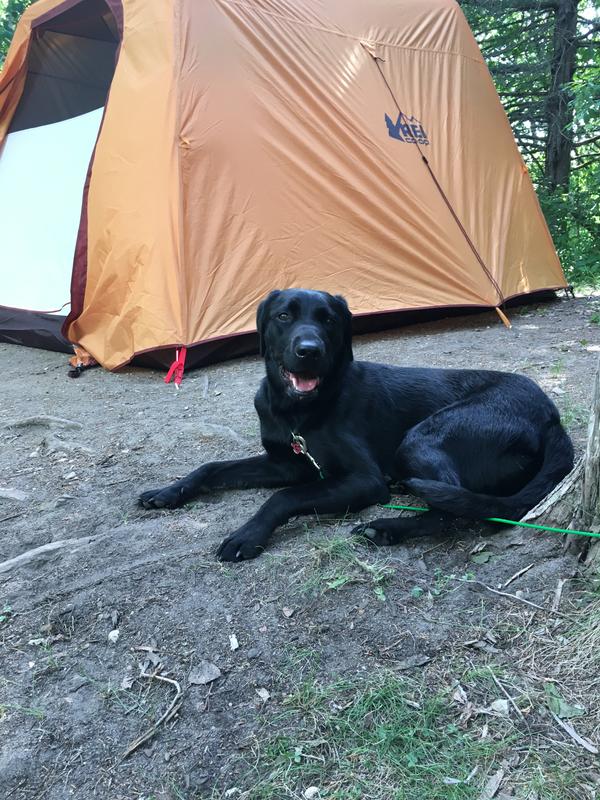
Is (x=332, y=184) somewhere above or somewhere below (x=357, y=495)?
above

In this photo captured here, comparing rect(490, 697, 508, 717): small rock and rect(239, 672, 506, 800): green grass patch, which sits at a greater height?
rect(490, 697, 508, 717): small rock

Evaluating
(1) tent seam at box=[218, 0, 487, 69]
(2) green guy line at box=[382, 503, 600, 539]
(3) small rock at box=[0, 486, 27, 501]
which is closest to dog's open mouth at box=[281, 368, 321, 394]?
(2) green guy line at box=[382, 503, 600, 539]

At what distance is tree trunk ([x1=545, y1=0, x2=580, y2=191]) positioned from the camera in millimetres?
9297

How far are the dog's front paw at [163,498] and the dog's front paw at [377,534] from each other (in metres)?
0.92

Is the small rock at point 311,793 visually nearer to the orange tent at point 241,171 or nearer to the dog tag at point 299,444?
the dog tag at point 299,444

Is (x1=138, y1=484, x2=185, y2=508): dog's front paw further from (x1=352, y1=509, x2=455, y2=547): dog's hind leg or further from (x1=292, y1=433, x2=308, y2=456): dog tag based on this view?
(x1=352, y1=509, x2=455, y2=547): dog's hind leg

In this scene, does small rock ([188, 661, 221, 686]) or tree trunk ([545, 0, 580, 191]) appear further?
tree trunk ([545, 0, 580, 191])

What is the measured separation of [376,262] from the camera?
6.16 metres

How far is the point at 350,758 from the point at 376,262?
209 inches

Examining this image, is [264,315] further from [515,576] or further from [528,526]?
[515,576]

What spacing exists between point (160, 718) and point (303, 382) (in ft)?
5.19

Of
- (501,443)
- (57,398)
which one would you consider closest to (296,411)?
(501,443)

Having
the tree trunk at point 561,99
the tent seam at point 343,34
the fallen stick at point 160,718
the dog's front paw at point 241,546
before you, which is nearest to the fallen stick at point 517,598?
the dog's front paw at point 241,546

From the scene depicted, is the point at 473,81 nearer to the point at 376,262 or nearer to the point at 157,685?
the point at 376,262
